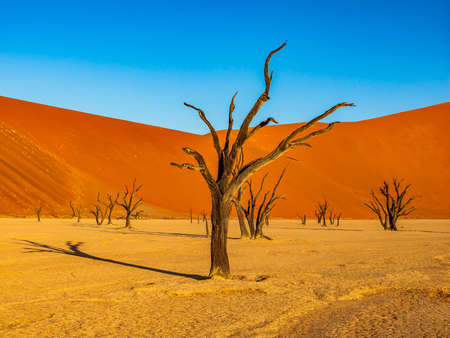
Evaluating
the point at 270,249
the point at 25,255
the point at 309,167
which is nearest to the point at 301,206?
the point at 309,167

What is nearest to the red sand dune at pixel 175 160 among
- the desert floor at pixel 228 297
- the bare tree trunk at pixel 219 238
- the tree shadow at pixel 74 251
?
the tree shadow at pixel 74 251

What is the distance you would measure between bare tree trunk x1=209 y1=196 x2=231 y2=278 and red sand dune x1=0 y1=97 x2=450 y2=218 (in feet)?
119

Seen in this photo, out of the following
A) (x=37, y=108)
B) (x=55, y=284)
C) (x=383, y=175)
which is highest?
(x=37, y=108)

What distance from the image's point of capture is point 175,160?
71375mm

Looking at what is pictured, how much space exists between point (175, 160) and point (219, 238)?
64277mm

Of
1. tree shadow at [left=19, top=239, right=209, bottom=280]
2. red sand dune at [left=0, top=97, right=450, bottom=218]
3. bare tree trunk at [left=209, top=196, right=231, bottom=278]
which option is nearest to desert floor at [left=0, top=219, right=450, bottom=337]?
tree shadow at [left=19, top=239, right=209, bottom=280]

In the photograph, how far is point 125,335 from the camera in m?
4.26

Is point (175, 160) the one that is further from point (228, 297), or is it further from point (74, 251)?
point (228, 297)

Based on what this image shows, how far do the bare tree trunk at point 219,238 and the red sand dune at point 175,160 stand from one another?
3638 centimetres

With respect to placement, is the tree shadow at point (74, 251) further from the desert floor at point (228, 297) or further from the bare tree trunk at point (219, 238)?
the bare tree trunk at point (219, 238)

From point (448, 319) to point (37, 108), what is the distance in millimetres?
81470

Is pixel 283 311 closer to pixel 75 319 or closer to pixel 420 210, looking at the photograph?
pixel 75 319

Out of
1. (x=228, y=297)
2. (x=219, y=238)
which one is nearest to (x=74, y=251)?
(x=219, y=238)

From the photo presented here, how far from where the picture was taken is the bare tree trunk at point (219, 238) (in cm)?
761
